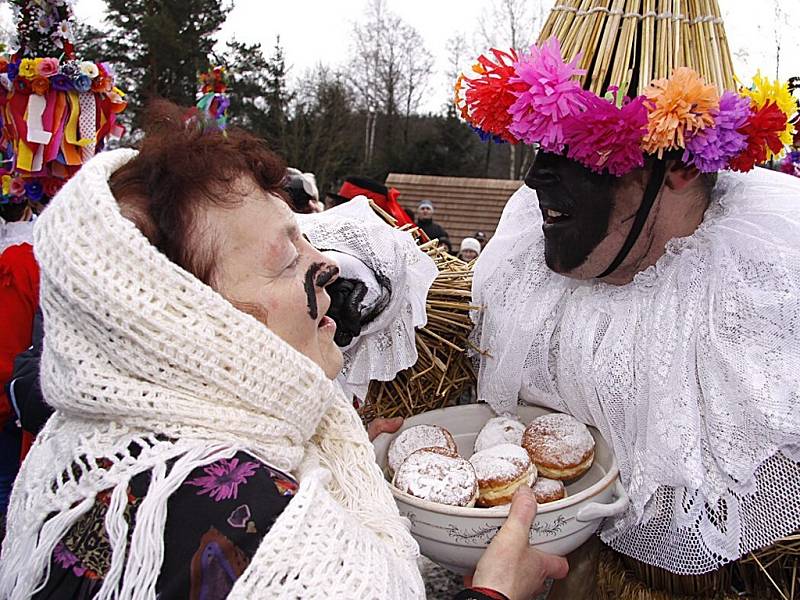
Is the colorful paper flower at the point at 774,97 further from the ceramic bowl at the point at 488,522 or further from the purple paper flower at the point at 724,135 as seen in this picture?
the ceramic bowl at the point at 488,522

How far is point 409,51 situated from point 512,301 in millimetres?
23118

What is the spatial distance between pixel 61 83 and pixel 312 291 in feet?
6.94

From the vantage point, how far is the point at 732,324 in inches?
54.8

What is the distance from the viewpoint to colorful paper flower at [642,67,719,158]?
4.33 feet

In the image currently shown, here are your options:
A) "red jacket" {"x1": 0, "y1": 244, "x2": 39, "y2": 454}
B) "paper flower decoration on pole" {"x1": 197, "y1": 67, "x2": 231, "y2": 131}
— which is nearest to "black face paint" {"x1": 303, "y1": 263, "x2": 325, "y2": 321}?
"red jacket" {"x1": 0, "y1": 244, "x2": 39, "y2": 454}

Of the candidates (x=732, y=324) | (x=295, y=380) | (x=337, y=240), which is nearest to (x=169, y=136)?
(x=295, y=380)

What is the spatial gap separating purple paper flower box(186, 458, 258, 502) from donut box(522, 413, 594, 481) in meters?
0.74

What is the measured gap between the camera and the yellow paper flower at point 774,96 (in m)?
1.43

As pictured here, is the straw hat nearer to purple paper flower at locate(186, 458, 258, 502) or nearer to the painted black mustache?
the painted black mustache

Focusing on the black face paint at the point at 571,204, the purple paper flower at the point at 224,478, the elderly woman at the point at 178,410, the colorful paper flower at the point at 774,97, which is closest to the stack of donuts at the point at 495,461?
the elderly woman at the point at 178,410

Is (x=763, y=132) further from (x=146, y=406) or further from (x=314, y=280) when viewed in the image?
(x=146, y=406)

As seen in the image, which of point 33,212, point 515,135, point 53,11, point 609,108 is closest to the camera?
point 609,108

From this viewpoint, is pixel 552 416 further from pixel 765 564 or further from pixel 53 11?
pixel 53 11

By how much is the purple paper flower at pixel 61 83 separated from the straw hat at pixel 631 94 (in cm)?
185
